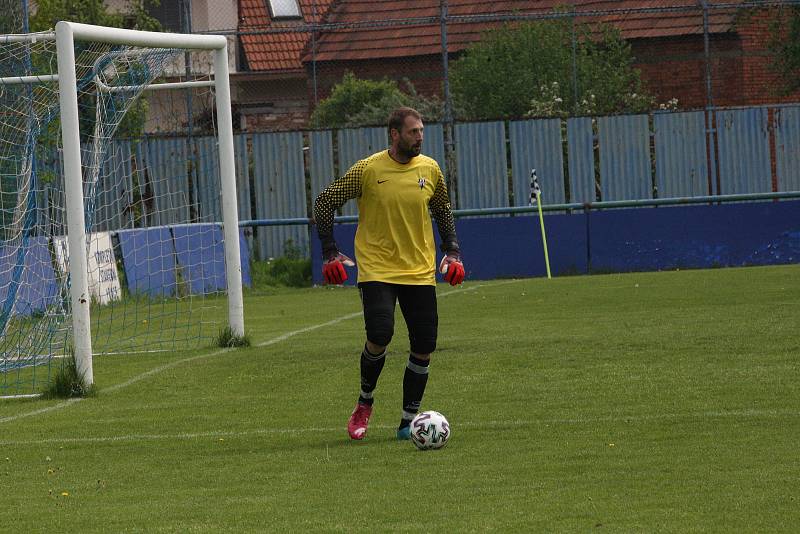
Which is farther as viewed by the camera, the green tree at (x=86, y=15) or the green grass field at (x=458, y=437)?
the green tree at (x=86, y=15)

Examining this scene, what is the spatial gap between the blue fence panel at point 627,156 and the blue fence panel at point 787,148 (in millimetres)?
2320

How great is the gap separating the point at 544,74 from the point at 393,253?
1899cm

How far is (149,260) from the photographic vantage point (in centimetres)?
2227

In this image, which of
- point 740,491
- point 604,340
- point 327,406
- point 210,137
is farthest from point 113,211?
point 740,491

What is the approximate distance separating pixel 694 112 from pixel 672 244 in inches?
123

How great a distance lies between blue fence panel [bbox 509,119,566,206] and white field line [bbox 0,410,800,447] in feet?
56.3

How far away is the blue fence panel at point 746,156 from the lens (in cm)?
2609

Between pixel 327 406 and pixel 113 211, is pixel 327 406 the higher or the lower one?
the lower one

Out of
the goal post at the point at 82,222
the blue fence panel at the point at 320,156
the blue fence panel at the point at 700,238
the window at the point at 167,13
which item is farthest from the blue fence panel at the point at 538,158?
the window at the point at 167,13

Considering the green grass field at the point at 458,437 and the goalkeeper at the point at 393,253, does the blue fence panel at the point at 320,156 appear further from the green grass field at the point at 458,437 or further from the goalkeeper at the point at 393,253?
the goalkeeper at the point at 393,253

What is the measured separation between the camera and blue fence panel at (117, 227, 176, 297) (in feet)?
71.5

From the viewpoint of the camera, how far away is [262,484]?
747cm

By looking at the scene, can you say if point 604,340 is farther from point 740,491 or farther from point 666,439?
point 740,491

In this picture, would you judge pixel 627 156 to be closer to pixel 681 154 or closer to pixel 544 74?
pixel 681 154
